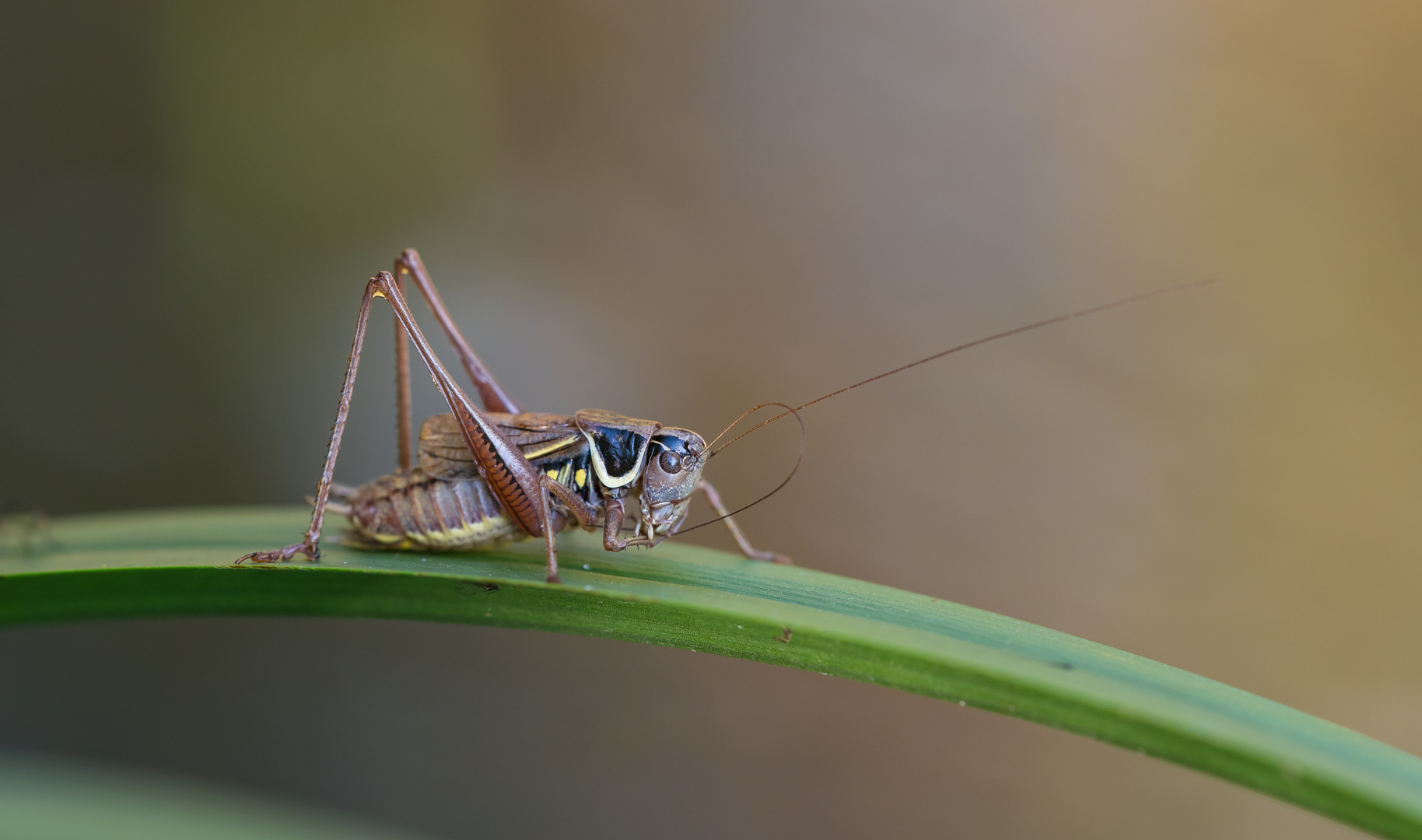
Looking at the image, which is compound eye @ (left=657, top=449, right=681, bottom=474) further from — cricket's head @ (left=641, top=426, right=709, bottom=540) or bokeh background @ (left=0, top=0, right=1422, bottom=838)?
bokeh background @ (left=0, top=0, right=1422, bottom=838)

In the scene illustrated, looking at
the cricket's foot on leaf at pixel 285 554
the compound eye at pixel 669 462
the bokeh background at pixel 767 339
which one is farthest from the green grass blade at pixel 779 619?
the bokeh background at pixel 767 339

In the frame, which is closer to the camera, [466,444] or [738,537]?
[466,444]

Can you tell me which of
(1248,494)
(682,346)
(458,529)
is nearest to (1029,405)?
(1248,494)

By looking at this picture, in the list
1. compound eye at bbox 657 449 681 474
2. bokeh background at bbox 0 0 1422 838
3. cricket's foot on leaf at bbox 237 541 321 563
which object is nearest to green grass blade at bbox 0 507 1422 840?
cricket's foot on leaf at bbox 237 541 321 563

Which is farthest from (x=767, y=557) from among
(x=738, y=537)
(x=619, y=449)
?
(x=619, y=449)

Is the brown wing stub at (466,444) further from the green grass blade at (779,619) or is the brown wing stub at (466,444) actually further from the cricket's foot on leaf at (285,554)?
the cricket's foot on leaf at (285,554)

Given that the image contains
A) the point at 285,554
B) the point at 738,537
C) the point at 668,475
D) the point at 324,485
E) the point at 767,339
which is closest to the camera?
the point at 285,554

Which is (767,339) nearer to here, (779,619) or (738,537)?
(738,537)
